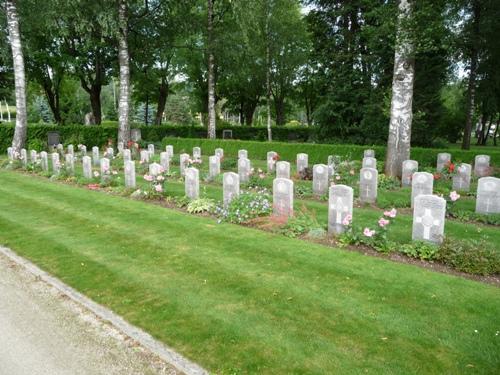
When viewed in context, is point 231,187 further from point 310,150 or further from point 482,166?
point 310,150

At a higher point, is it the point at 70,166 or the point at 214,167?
the point at 214,167

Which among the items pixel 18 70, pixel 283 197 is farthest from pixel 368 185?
pixel 18 70

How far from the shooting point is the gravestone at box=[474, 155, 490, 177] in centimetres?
1490

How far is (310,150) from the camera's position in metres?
19.9

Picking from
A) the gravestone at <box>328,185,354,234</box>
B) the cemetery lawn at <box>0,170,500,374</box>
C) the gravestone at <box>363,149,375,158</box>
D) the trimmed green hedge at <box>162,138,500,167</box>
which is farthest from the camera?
the gravestone at <box>363,149,375,158</box>

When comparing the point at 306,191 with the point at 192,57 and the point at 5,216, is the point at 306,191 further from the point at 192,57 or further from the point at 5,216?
the point at 192,57

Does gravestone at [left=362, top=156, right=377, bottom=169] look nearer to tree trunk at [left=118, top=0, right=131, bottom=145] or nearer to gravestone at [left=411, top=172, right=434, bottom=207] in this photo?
gravestone at [left=411, top=172, right=434, bottom=207]

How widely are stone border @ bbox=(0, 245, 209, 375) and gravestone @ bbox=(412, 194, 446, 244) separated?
4870mm

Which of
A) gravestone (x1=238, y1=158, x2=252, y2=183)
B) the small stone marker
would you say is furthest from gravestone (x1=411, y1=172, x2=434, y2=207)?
gravestone (x1=238, y1=158, x2=252, y2=183)

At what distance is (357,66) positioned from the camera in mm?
24469

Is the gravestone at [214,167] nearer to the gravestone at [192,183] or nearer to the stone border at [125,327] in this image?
the gravestone at [192,183]

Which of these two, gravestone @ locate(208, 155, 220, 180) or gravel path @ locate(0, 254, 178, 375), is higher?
gravestone @ locate(208, 155, 220, 180)

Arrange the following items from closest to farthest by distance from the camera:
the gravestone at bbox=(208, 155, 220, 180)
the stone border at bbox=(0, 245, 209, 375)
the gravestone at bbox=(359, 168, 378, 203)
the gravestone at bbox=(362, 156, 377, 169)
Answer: the stone border at bbox=(0, 245, 209, 375) → the gravestone at bbox=(359, 168, 378, 203) → the gravestone at bbox=(362, 156, 377, 169) → the gravestone at bbox=(208, 155, 220, 180)

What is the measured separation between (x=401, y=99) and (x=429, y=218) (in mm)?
7281
